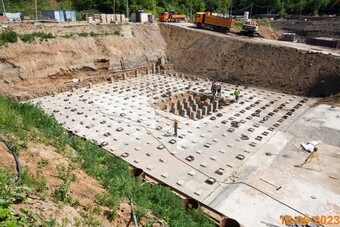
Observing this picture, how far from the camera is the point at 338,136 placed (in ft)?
37.9

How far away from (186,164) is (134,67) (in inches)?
507

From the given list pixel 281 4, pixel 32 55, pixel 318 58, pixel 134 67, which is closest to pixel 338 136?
pixel 318 58

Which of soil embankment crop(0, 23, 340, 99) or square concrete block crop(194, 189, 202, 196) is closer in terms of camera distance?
square concrete block crop(194, 189, 202, 196)

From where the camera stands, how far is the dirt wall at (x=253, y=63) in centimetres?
1725

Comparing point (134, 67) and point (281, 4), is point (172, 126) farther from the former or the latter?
point (281, 4)

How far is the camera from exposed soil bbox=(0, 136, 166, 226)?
397 cm

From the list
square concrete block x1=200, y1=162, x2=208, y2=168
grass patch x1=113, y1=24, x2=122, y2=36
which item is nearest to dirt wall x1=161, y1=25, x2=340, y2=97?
grass patch x1=113, y1=24, x2=122, y2=36

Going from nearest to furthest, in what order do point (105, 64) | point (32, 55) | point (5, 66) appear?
1. point (5, 66)
2. point (32, 55)
3. point (105, 64)

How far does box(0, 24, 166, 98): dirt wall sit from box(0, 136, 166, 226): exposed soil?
1125cm

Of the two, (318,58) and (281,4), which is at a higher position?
(281,4)

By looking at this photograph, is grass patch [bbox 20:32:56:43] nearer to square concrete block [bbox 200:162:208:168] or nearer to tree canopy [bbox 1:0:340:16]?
tree canopy [bbox 1:0:340:16]

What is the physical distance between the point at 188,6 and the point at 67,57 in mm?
→ 36943

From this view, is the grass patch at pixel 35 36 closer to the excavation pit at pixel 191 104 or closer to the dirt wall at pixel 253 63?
the excavation pit at pixel 191 104
